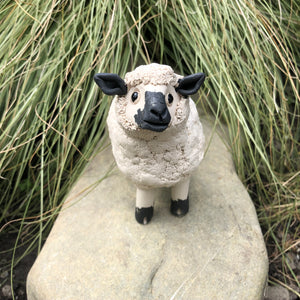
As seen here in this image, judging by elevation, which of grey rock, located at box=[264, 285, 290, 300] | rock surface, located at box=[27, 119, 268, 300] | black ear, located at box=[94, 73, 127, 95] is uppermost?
black ear, located at box=[94, 73, 127, 95]

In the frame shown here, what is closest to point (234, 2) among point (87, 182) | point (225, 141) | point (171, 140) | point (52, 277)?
point (225, 141)

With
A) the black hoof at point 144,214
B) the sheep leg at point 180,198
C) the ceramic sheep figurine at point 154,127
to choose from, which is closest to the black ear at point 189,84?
the ceramic sheep figurine at point 154,127

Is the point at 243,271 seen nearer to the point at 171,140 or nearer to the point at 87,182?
the point at 171,140

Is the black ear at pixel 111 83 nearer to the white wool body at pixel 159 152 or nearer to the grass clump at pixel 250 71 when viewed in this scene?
the white wool body at pixel 159 152

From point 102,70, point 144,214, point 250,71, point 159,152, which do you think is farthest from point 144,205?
point 250,71

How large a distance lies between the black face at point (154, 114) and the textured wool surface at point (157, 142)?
1.0 inches

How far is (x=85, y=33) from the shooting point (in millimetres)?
1436

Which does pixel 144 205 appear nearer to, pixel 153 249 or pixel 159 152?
pixel 153 249

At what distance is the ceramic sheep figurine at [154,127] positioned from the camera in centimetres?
82

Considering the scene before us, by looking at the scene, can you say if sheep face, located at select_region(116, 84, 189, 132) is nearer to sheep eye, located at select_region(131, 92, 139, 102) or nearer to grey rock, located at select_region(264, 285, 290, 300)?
sheep eye, located at select_region(131, 92, 139, 102)

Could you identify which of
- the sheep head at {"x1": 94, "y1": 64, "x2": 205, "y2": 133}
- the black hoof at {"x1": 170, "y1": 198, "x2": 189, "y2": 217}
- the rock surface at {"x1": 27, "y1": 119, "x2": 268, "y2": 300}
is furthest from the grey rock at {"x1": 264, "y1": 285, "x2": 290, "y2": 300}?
the sheep head at {"x1": 94, "y1": 64, "x2": 205, "y2": 133}

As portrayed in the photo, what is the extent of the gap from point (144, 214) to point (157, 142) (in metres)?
0.30

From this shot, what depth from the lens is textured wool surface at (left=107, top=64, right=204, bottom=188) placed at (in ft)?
2.79

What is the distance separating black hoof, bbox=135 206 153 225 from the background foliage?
31 centimetres
